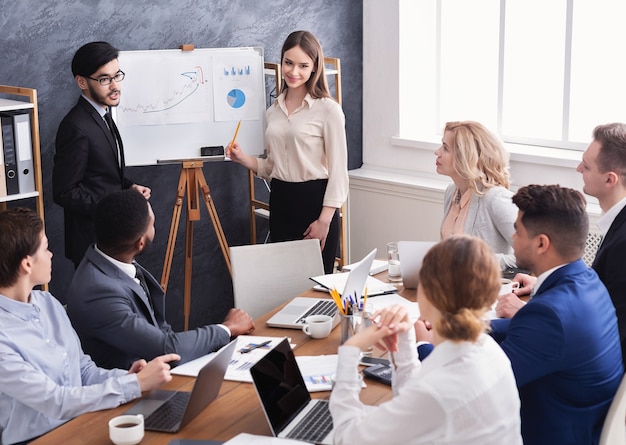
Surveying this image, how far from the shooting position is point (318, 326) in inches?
114

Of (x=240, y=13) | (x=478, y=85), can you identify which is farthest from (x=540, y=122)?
(x=240, y=13)

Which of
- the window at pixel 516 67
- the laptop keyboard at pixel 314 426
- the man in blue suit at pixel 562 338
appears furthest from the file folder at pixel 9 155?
the window at pixel 516 67

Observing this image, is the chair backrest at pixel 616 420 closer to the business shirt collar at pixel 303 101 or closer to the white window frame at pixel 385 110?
the business shirt collar at pixel 303 101

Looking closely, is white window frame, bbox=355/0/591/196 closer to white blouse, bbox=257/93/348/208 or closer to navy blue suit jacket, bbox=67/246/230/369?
white blouse, bbox=257/93/348/208

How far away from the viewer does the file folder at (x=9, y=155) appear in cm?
383

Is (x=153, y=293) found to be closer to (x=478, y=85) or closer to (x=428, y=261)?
(x=428, y=261)

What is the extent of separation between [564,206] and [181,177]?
8.98ft

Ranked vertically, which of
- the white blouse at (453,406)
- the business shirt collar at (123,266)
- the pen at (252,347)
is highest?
the business shirt collar at (123,266)

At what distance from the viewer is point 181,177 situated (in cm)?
477

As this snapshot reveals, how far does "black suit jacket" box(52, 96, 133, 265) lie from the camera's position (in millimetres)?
3973

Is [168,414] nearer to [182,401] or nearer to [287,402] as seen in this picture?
[182,401]

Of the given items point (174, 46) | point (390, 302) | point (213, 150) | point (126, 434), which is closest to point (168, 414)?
point (126, 434)

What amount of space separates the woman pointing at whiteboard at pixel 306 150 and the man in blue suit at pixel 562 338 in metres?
2.14

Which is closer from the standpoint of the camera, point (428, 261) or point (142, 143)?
point (428, 261)
